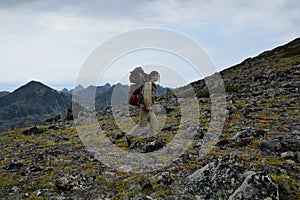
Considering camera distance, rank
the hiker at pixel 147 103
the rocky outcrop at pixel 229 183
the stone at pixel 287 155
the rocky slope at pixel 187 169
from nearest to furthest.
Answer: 1. the rocky outcrop at pixel 229 183
2. the rocky slope at pixel 187 169
3. the stone at pixel 287 155
4. the hiker at pixel 147 103

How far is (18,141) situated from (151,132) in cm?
1094

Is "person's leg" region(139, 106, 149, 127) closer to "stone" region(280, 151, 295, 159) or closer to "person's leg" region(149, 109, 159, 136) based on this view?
"person's leg" region(149, 109, 159, 136)

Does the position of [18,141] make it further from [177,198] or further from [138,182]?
[177,198]

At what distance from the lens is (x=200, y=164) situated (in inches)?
408

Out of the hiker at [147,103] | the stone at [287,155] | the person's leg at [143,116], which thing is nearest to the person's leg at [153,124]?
the hiker at [147,103]

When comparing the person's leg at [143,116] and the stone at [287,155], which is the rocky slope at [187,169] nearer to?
the stone at [287,155]

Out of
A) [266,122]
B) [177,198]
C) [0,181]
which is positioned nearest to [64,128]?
[0,181]

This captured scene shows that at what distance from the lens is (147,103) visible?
566 inches

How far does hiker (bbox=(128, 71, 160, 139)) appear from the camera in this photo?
1383 cm

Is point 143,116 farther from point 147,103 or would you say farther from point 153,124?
point 147,103

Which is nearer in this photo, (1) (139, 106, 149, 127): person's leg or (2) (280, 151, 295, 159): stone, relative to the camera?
(2) (280, 151, 295, 159): stone

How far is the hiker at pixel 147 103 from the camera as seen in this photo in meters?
13.8

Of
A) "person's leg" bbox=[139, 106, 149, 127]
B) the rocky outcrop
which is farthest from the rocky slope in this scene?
"person's leg" bbox=[139, 106, 149, 127]

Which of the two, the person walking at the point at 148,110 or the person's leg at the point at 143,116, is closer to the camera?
the person walking at the point at 148,110
